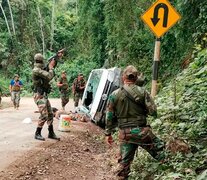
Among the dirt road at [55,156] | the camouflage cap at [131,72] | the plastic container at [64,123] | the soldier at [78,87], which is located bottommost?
the dirt road at [55,156]

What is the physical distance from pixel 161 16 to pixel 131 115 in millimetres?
2875

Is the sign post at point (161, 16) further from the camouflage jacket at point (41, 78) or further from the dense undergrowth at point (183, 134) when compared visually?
the camouflage jacket at point (41, 78)

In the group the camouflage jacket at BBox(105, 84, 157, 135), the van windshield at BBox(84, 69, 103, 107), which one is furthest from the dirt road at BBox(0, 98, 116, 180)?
the van windshield at BBox(84, 69, 103, 107)

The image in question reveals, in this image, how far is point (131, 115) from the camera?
575 centimetres

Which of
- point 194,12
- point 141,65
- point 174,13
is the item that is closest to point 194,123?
point 174,13

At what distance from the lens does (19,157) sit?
7965 millimetres

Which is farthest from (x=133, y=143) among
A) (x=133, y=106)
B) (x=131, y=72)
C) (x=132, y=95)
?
(x=131, y=72)

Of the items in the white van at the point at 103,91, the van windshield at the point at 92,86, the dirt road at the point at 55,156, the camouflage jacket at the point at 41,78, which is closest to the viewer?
the dirt road at the point at 55,156

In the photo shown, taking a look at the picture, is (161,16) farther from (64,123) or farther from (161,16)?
(64,123)

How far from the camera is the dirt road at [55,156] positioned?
716 centimetres

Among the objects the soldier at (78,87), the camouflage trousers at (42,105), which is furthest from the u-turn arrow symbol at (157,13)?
the soldier at (78,87)

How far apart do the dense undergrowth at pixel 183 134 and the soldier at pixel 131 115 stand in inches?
14.1

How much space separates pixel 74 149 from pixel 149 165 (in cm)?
346

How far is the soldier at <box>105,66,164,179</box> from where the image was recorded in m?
5.71
